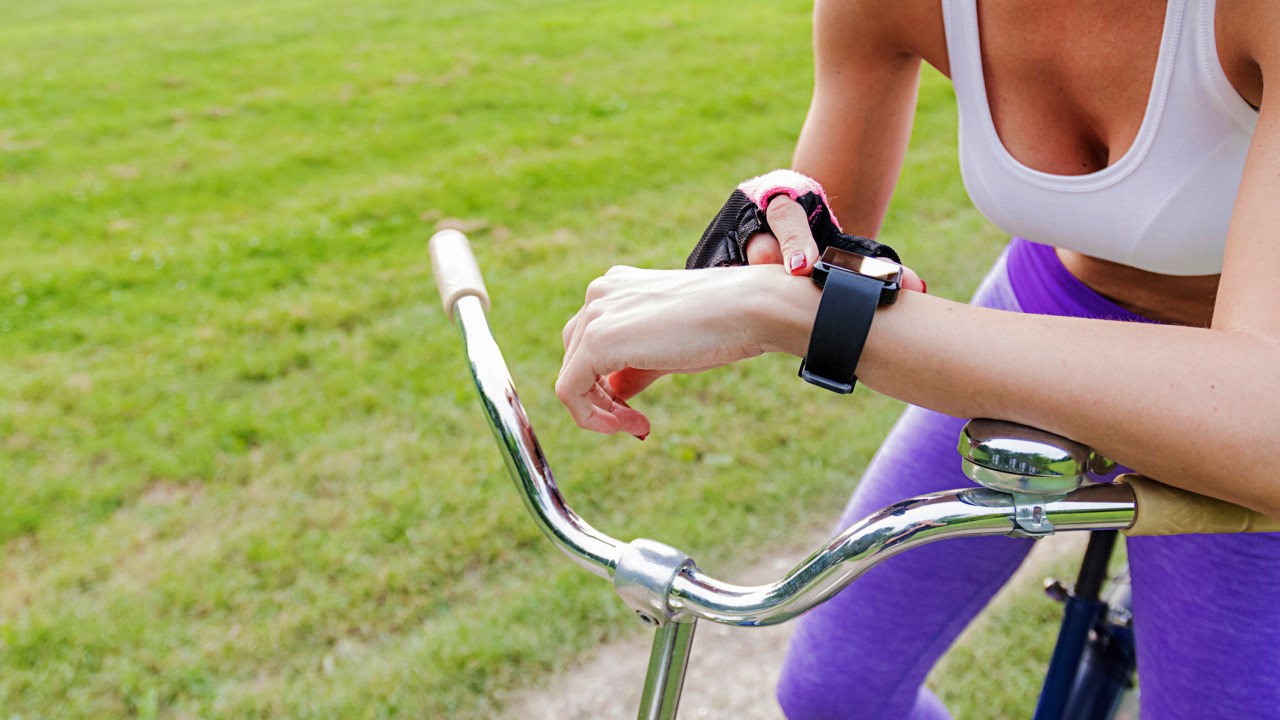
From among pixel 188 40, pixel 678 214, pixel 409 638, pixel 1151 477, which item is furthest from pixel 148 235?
pixel 1151 477

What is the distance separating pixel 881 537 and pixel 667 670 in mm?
310

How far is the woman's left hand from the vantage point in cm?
111

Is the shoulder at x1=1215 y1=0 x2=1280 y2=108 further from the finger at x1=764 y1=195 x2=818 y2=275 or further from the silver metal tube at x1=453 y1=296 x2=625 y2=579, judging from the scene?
the silver metal tube at x1=453 y1=296 x2=625 y2=579

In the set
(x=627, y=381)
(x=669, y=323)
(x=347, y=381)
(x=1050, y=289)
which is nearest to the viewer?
(x=669, y=323)

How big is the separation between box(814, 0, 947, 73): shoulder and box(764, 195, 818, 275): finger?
475mm

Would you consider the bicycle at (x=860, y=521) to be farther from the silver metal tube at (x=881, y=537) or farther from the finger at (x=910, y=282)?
the finger at (x=910, y=282)

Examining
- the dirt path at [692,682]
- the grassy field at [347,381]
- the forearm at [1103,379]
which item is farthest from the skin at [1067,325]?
the grassy field at [347,381]

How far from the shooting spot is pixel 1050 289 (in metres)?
1.72

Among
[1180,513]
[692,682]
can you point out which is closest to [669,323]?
[1180,513]

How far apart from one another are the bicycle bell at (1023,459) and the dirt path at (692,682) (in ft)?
7.03

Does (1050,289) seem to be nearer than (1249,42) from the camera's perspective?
No

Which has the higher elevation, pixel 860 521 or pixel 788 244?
pixel 788 244

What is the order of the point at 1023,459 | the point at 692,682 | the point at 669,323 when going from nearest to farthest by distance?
the point at 1023,459, the point at 669,323, the point at 692,682

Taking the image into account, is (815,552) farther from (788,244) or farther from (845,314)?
(788,244)
